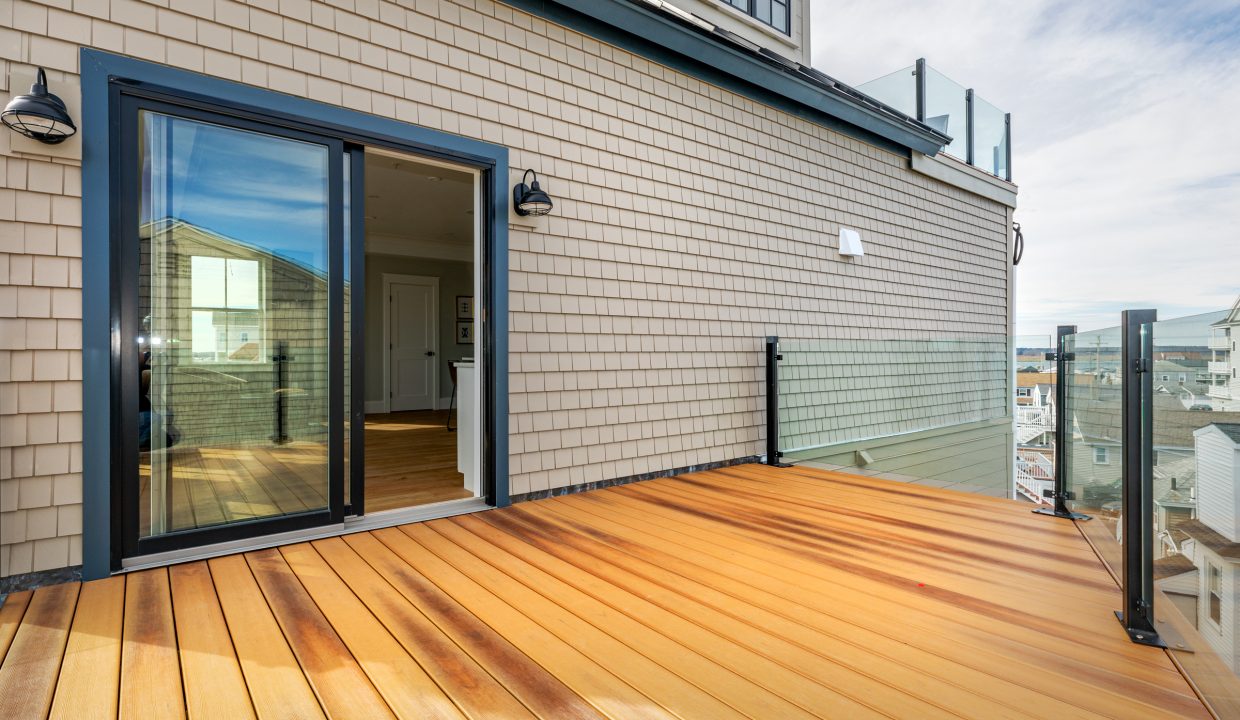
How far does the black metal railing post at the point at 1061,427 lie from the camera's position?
10.7 ft

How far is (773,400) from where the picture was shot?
5.05 metres

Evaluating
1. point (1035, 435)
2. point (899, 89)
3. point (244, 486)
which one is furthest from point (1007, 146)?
point (244, 486)

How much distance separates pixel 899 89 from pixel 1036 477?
4.88 meters

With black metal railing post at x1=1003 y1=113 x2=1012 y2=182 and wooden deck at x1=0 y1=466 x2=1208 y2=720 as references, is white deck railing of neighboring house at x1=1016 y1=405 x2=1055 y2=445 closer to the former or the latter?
wooden deck at x1=0 y1=466 x2=1208 y2=720

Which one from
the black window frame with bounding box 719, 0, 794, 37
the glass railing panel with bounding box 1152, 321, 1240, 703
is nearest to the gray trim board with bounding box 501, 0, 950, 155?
the black window frame with bounding box 719, 0, 794, 37

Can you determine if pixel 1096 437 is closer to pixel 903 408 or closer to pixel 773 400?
pixel 773 400

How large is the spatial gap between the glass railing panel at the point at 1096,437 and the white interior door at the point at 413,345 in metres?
8.81

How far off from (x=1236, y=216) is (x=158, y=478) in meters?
Answer: 26.9

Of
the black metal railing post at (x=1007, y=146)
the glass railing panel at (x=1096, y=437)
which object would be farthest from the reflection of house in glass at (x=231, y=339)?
the black metal railing post at (x=1007, y=146)

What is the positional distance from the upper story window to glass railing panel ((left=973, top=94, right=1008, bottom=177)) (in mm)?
3428

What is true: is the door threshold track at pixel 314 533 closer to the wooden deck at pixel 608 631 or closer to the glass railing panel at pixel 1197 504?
the wooden deck at pixel 608 631

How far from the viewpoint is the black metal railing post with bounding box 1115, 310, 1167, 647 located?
6.28 feet

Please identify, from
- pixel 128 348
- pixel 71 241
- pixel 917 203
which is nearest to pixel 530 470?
pixel 128 348

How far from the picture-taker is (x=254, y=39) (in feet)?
9.27
